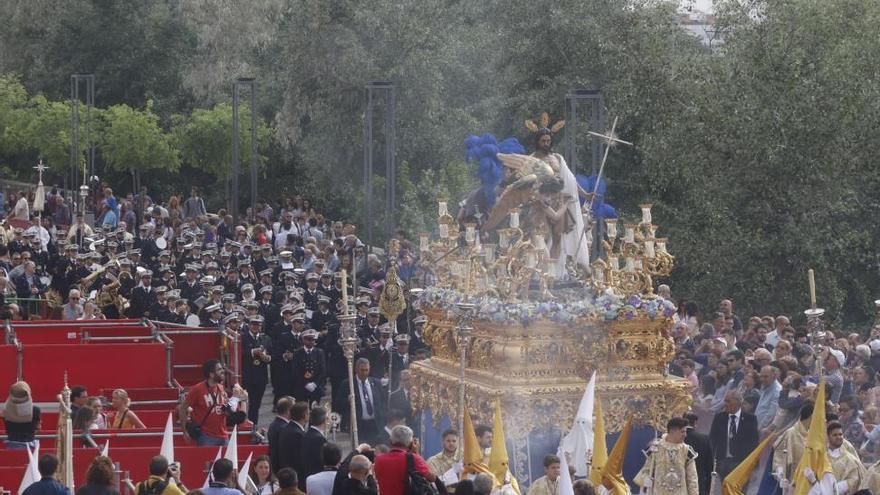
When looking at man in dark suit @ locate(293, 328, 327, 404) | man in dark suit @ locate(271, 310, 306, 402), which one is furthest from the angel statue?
man in dark suit @ locate(271, 310, 306, 402)

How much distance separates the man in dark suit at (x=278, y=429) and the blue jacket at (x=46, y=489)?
3268mm

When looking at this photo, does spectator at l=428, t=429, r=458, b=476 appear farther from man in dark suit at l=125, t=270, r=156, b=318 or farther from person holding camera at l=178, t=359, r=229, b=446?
man in dark suit at l=125, t=270, r=156, b=318

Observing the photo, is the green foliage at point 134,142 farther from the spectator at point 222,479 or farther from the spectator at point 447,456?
the spectator at point 222,479

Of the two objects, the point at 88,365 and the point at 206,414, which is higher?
the point at 88,365

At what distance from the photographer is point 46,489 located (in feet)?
47.1

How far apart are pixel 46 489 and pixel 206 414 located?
16.4 ft

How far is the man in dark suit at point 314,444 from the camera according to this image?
670 inches

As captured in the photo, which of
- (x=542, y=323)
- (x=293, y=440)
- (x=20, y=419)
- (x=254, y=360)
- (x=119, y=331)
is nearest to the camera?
(x=293, y=440)

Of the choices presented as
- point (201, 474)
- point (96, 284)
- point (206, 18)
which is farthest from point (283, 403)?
point (206, 18)

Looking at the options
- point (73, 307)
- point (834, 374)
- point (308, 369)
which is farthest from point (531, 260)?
point (73, 307)

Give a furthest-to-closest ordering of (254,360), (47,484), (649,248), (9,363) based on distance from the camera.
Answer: (254,360), (9,363), (649,248), (47,484)

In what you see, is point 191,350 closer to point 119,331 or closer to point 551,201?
point 119,331

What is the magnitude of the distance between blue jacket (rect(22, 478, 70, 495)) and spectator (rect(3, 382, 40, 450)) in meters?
3.52

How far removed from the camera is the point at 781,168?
3045 cm
